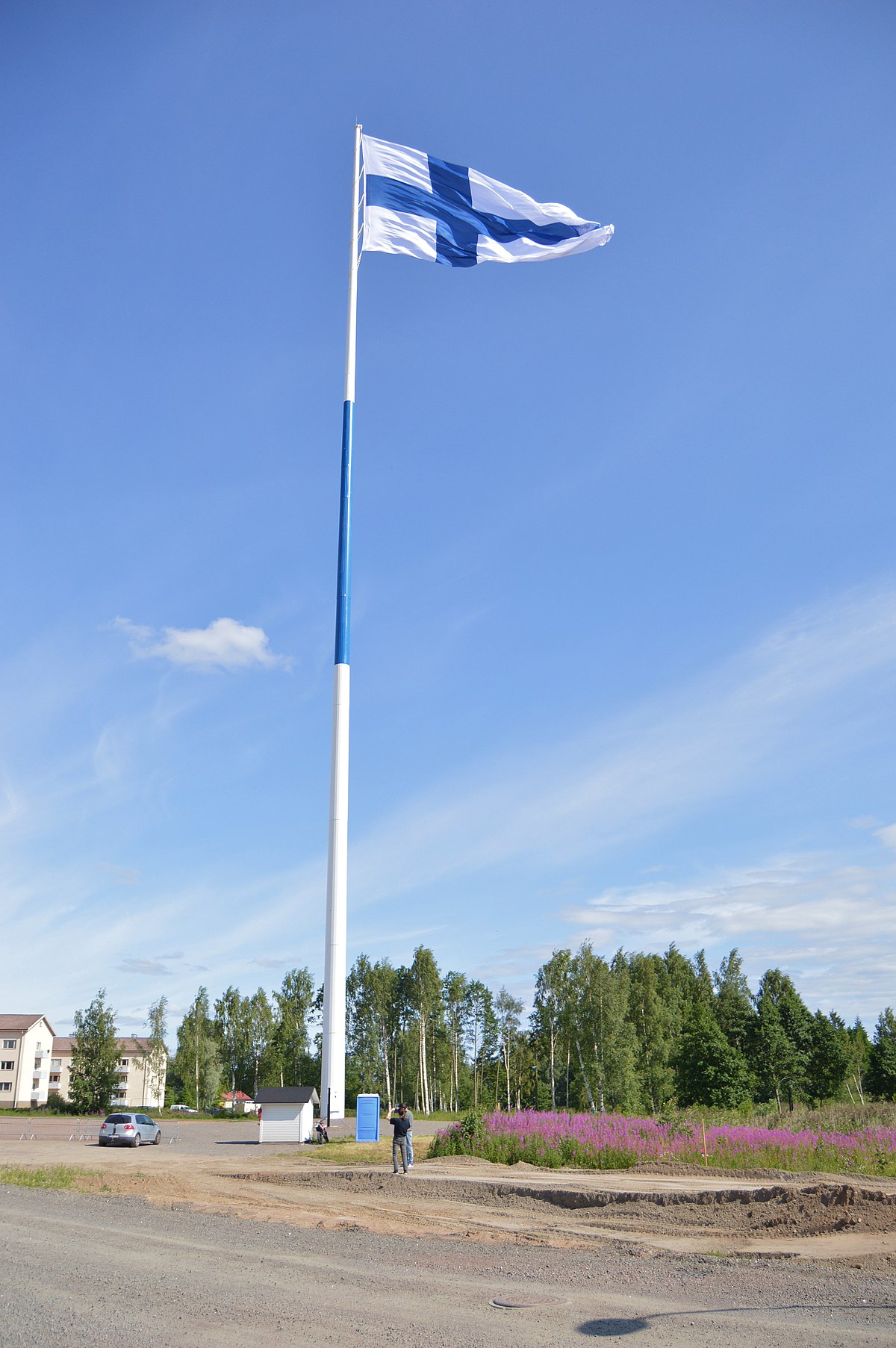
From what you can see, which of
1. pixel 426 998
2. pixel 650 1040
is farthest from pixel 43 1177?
pixel 426 998

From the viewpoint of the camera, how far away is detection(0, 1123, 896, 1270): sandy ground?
14648 millimetres

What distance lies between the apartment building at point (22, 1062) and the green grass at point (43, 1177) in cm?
9909

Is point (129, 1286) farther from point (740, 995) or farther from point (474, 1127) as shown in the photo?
point (740, 995)

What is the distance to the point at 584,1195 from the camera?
18516mm

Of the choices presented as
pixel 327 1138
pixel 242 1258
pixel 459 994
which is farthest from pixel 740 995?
pixel 242 1258

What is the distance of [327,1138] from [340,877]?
28.1 feet

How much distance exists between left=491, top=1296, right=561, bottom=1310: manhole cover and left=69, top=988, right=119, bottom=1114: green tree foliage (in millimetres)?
77251

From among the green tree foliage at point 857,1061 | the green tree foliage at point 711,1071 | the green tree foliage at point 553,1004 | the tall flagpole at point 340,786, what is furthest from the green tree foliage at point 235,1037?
the tall flagpole at point 340,786

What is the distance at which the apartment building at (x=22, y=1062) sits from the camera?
4424 inches

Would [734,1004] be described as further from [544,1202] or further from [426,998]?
[544,1202]

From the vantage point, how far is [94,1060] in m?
78.2

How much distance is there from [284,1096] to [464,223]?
31.6 meters

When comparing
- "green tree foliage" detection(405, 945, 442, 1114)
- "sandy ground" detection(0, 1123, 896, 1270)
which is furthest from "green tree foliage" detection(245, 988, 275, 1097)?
"sandy ground" detection(0, 1123, 896, 1270)

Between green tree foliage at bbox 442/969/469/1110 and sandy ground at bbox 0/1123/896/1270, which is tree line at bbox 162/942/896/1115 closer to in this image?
green tree foliage at bbox 442/969/469/1110
